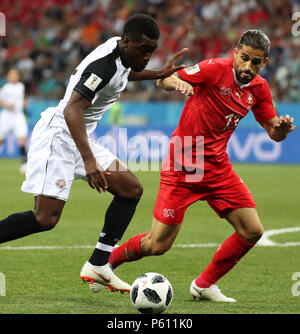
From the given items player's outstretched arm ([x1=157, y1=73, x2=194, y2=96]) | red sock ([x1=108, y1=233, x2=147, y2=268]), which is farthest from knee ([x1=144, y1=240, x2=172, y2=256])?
player's outstretched arm ([x1=157, y1=73, x2=194, y2=96])

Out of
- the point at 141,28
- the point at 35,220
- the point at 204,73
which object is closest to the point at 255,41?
the point at 204,73

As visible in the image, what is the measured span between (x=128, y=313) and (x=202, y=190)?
123 centimetres

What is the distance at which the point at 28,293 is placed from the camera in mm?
5453

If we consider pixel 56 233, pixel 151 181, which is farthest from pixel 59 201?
pixel 151 181

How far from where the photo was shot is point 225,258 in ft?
18.4

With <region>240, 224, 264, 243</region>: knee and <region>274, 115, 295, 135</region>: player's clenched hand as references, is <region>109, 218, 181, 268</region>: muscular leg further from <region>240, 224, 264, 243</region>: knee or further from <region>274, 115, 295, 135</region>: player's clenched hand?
<region>274, 115, 295, 135</region>: player's clenched hand

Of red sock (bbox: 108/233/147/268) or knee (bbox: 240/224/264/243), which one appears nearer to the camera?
knee (bbox: 240/224/264/243)

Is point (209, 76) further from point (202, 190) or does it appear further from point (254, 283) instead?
point (254, 283)

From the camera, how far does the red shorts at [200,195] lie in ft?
18.2

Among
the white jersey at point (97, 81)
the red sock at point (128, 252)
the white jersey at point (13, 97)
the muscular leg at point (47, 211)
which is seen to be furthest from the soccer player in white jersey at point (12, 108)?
the muscular leg at point (47, 211)

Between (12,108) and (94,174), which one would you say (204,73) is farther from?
(12,108)

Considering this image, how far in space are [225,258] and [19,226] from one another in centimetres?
162

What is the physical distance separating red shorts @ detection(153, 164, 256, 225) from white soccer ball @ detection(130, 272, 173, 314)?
2.20 feet

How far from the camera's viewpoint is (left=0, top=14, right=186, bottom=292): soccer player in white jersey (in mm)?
4918
